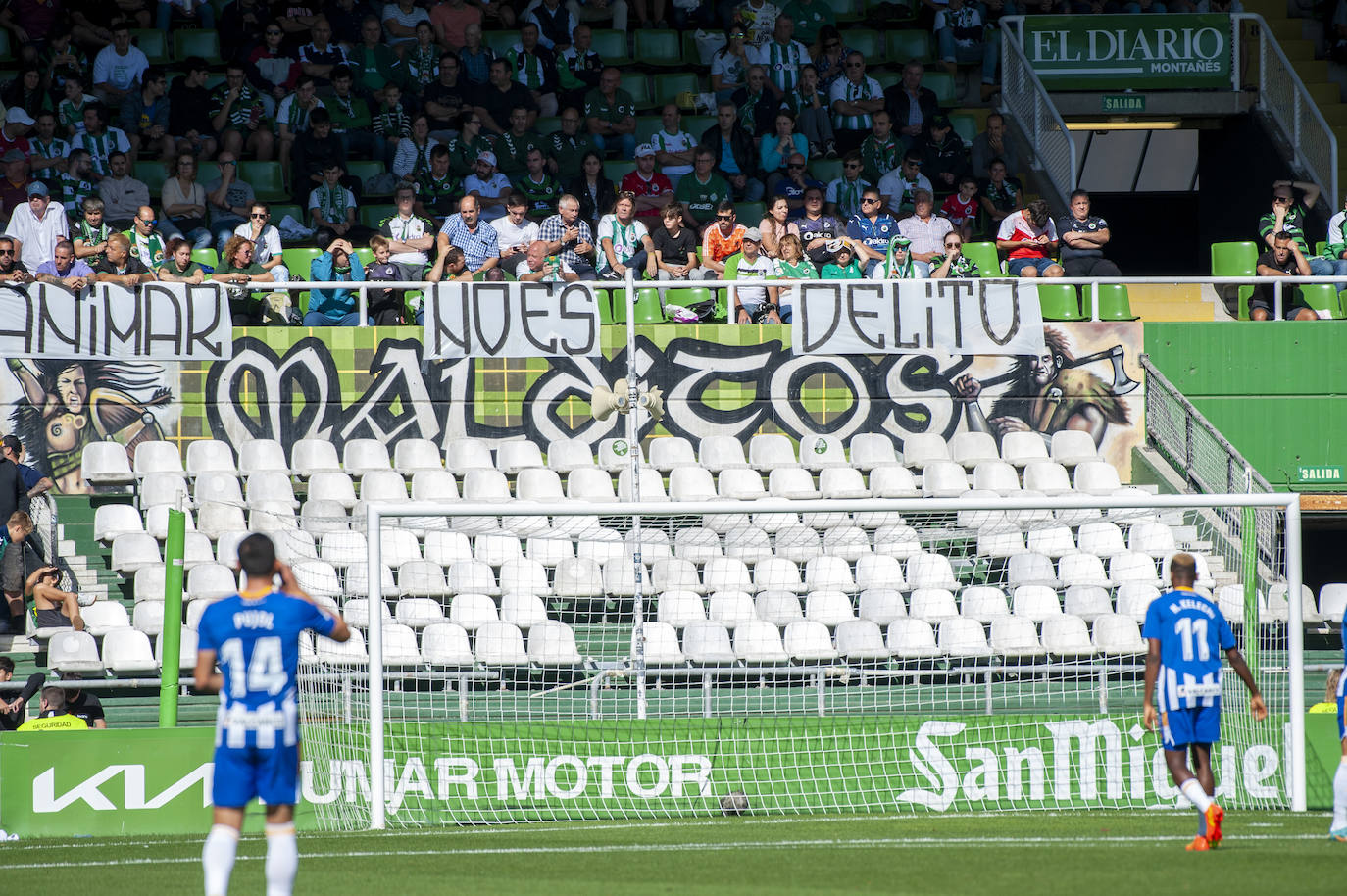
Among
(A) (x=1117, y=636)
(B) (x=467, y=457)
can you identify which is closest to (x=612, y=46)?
(B) (x=467, y=457)

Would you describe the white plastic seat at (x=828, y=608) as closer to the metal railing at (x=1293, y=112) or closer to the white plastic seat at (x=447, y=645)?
the white plastic seat at (x=447, y=645)

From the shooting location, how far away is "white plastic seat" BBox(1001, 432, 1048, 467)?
50.0 feet

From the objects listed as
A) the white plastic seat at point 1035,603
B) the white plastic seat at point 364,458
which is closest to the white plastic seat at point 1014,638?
the white plastic seat at point 1035,603

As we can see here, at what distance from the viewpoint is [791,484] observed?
14.7 metres

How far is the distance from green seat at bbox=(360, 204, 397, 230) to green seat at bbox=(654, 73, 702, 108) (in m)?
3.67

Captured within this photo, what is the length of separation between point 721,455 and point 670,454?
46 centimetres

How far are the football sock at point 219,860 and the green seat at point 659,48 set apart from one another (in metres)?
14.4

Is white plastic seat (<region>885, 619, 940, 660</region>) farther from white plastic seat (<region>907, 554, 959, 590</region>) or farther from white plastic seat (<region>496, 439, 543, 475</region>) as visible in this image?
white plastic seat (<region>496, 439, 543, 475</region>)

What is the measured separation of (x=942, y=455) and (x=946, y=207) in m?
3.42

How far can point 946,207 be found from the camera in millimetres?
17547

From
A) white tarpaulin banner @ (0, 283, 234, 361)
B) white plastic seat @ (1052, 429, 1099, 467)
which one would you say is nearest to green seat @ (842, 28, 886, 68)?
white plastic seat @ (1052, 429, 1099, 467)

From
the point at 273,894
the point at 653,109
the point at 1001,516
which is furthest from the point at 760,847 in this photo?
the point at 653,109

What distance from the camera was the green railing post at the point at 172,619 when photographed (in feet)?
35.0

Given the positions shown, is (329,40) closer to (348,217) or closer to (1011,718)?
(348,217)
